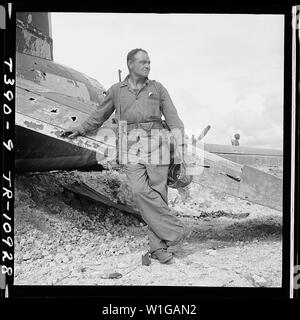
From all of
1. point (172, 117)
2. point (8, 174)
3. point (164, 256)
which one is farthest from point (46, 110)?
point (164, 256)

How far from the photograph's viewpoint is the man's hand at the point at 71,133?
127 inches

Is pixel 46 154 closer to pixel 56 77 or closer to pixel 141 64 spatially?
pixel 56 77

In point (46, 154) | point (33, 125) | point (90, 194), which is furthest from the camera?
point (90, 194)

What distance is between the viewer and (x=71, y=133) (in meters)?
3.25

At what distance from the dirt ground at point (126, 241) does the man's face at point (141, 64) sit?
0.98 metres

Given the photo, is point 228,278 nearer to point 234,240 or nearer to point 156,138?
point 234,240

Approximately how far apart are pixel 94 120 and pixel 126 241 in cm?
98

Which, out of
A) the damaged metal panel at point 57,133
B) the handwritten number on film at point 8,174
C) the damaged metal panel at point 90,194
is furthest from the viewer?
the damaged metal panel at point 90,194

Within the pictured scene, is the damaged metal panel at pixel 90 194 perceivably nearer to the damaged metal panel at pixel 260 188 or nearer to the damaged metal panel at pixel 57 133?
the damaged metal panel at pixel 57 133

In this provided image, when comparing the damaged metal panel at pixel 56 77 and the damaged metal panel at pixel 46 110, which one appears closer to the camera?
the damaged metal panel at pixel 46 110

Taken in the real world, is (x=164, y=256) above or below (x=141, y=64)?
below

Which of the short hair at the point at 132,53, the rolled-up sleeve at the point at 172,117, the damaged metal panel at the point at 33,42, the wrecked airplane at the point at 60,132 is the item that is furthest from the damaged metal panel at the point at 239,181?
the damaged metal panel at the point at 33,42

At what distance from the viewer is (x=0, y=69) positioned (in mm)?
3102
